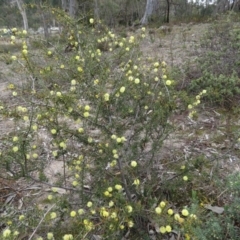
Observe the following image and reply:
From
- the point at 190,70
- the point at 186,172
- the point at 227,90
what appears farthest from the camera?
the point at 190,70

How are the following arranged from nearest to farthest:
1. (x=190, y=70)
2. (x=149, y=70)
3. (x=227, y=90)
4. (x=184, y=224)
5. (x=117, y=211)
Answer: (x=184, y=224) < (x=117, y=211) < (x=149, y=70) < (x=227, y=90) < (x=190, y=70)

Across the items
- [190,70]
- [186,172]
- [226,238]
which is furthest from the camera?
[190,70]

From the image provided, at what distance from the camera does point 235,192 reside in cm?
196

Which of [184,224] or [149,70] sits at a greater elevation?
[149,70]

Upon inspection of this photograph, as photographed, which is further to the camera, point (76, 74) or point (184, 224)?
point (76, 74)

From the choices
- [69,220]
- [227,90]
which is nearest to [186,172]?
[69,220]

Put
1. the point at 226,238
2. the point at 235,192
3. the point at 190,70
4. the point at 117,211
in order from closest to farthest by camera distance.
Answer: the point at 117,211
the point at 226,238
the point at 235,192
the point at 190,70

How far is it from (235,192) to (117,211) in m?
0.96

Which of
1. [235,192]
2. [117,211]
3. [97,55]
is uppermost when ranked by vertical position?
[97,55]

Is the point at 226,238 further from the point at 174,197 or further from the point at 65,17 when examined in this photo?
the point at 65,17

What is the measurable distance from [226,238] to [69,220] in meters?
1.15

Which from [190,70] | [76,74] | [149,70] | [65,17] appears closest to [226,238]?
[149,70]

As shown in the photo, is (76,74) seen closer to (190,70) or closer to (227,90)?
(227,90)

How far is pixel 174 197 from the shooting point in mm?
2314
